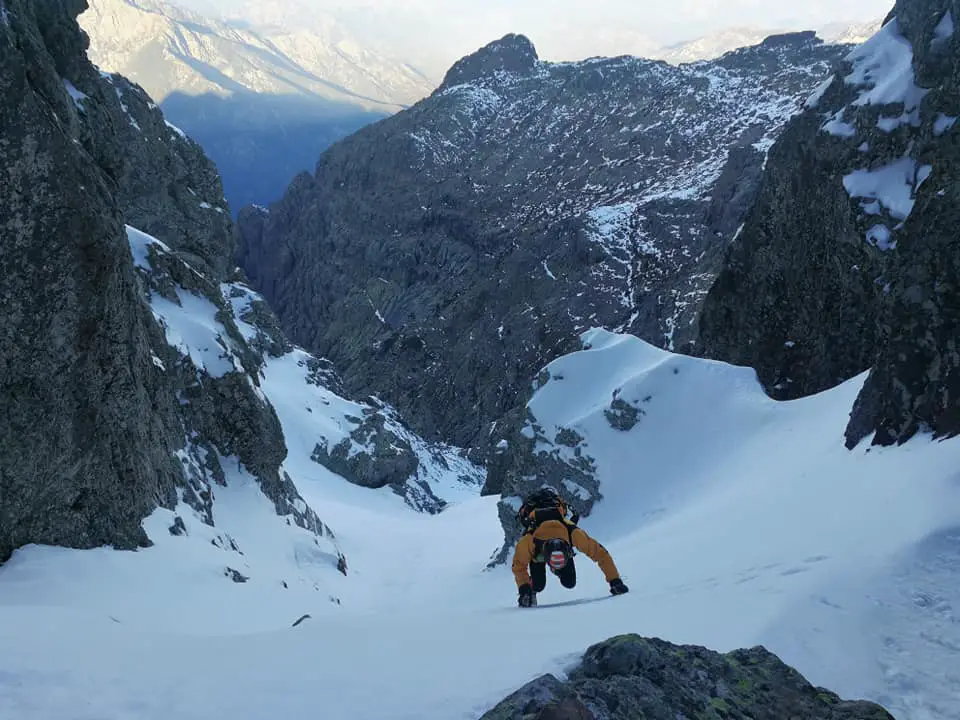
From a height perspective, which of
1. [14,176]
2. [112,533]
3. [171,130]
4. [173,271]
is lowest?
[112,533]

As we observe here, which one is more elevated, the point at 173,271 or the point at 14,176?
the point at 173,271

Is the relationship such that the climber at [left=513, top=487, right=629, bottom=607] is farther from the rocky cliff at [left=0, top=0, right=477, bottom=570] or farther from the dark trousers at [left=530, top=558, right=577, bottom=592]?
the rocky cliff at [left=0, top=0, right=477, bottom=570]

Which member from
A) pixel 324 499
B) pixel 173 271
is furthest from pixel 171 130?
pixel 324 499

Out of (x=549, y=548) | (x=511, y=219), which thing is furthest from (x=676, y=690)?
(x=511, y=219)

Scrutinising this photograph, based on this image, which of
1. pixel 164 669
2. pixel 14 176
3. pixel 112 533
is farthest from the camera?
pixel 112 533

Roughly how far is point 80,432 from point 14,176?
403 centimetres

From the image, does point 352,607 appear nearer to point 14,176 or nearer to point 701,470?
point 701,470

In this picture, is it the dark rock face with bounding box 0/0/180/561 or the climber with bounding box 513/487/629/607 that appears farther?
the dark rock face with bounding box 0/0/180/561

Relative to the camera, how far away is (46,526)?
1091 centimetres

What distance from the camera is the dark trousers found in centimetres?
943

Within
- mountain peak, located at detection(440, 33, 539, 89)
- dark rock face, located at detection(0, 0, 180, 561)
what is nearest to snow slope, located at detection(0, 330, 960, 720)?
dark rock face, located at detection(0, 0, 180, 561)

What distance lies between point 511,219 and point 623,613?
108m

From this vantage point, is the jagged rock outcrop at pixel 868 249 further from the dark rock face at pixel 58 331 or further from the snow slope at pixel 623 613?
the dark rock face at pixel 58 331

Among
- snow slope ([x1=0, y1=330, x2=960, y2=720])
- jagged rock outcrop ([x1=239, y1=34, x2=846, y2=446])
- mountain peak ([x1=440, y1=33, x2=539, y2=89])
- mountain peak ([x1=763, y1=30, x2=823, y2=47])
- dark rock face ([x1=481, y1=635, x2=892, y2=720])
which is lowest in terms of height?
dark rock face ([x1=481, y1=635, x2=892, y2=720])
